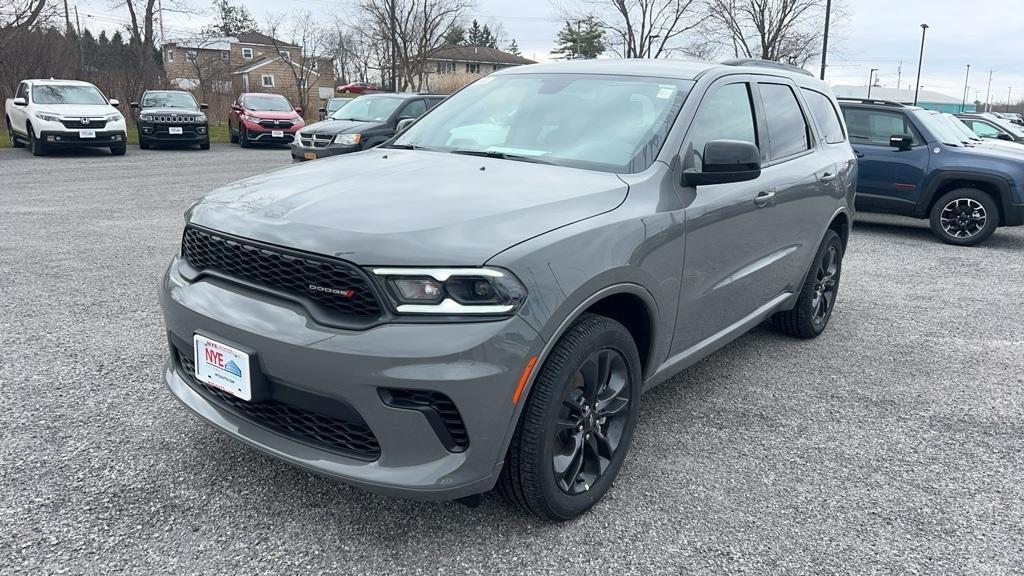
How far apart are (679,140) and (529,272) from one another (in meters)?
1.22

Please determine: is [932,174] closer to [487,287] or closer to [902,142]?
[902,142]

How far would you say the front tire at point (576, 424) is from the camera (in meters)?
2.42

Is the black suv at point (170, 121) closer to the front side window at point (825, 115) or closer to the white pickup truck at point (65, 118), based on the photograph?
the white pickup truck at point (65, 118)

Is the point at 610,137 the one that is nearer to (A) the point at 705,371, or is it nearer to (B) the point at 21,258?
(A) the point at 705,371

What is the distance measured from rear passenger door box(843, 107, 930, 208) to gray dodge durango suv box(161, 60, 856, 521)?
22.2 ft

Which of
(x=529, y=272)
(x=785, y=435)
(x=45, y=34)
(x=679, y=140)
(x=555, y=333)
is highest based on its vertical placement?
(x=45, y=34)

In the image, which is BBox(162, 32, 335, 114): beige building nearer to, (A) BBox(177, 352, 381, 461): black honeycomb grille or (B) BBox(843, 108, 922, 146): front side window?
(B) BBox(843, 108, 922, 146): front side window

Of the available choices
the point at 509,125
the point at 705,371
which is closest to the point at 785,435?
the point at 705,371

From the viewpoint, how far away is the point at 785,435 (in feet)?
11.6

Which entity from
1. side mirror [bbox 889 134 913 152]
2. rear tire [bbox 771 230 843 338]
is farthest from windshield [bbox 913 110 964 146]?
rear tire [bbox 771 230 843 338]

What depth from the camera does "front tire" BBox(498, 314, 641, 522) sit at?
2.42m

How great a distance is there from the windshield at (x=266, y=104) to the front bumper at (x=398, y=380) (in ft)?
63.9

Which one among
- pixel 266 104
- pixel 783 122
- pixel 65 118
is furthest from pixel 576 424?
pixel 266 104

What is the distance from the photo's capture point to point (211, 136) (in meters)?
23.9
